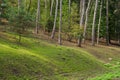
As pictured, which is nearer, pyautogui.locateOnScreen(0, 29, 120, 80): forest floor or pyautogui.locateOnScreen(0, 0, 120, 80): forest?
pyautogui.locateOnScreen(0, 29, 120, 80): forest floor

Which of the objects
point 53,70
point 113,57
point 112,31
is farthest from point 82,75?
point 112,31

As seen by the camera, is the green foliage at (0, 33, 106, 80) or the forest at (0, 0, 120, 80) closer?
the green foliage at (0, 33, 106, 80)

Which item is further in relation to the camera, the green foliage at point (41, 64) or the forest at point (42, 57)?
the forest at point (42, 57)

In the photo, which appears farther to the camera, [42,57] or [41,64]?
[42,57]

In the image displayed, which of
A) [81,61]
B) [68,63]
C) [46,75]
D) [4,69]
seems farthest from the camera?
[81,61]

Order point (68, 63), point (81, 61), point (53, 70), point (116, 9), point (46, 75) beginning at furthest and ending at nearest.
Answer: point (116, 9) < point (81, 61) < point (68, 63) < point (53, 70) < point (46, 75)

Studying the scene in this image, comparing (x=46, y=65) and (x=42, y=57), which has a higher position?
(x=42, y=57)

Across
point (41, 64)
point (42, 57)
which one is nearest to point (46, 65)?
point (41, 64)

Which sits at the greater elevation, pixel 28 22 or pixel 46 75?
pixel 28 22

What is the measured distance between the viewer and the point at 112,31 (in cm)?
5909

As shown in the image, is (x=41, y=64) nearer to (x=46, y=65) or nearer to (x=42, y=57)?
(x=46, y=65)

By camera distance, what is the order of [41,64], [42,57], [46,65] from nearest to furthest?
1. [41,64]
2. [46,65]
3. [42,57]

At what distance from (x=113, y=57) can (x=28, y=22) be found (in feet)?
43.7

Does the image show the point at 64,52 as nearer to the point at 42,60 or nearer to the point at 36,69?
the point at 42,60
